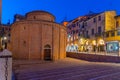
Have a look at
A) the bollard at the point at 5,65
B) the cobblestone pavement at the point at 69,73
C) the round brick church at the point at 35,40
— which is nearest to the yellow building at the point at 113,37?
the round brick church at the point at 35,40

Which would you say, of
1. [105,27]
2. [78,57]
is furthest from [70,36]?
[78,57]

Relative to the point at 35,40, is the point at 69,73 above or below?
below

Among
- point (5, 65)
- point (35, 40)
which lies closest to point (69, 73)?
point (5, 65)

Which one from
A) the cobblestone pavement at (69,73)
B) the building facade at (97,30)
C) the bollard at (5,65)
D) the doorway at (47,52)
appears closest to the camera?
the bollard at (5,65)

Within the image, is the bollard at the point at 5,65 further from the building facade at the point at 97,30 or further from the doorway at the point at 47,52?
the building facade at the point at 97,30

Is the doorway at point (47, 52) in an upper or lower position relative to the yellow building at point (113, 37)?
lower

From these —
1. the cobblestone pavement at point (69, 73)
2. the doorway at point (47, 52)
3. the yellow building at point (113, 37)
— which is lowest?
the cobblestone pavement at point (69, 73)

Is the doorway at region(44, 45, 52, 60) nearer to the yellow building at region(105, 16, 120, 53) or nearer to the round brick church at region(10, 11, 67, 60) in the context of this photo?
the round brick church at region(10, 11, 67, 60)

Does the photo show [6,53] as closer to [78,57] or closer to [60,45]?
[60,45]

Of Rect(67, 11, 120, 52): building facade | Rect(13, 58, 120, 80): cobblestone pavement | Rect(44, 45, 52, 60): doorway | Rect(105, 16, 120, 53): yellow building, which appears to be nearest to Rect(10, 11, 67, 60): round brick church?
Rect(44, 45, 52, 60): doorway

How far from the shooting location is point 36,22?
30.4 meters

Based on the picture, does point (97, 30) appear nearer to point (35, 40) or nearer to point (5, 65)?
point (35, 40)

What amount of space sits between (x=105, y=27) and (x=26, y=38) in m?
21.2

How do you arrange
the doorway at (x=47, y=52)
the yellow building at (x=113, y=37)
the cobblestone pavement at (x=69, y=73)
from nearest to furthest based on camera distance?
1. the cobblestone pavement at (x=69, y=73)
2. the doorway at (x=47, y=52)
3. the yellow building at (x=113, y=37)
